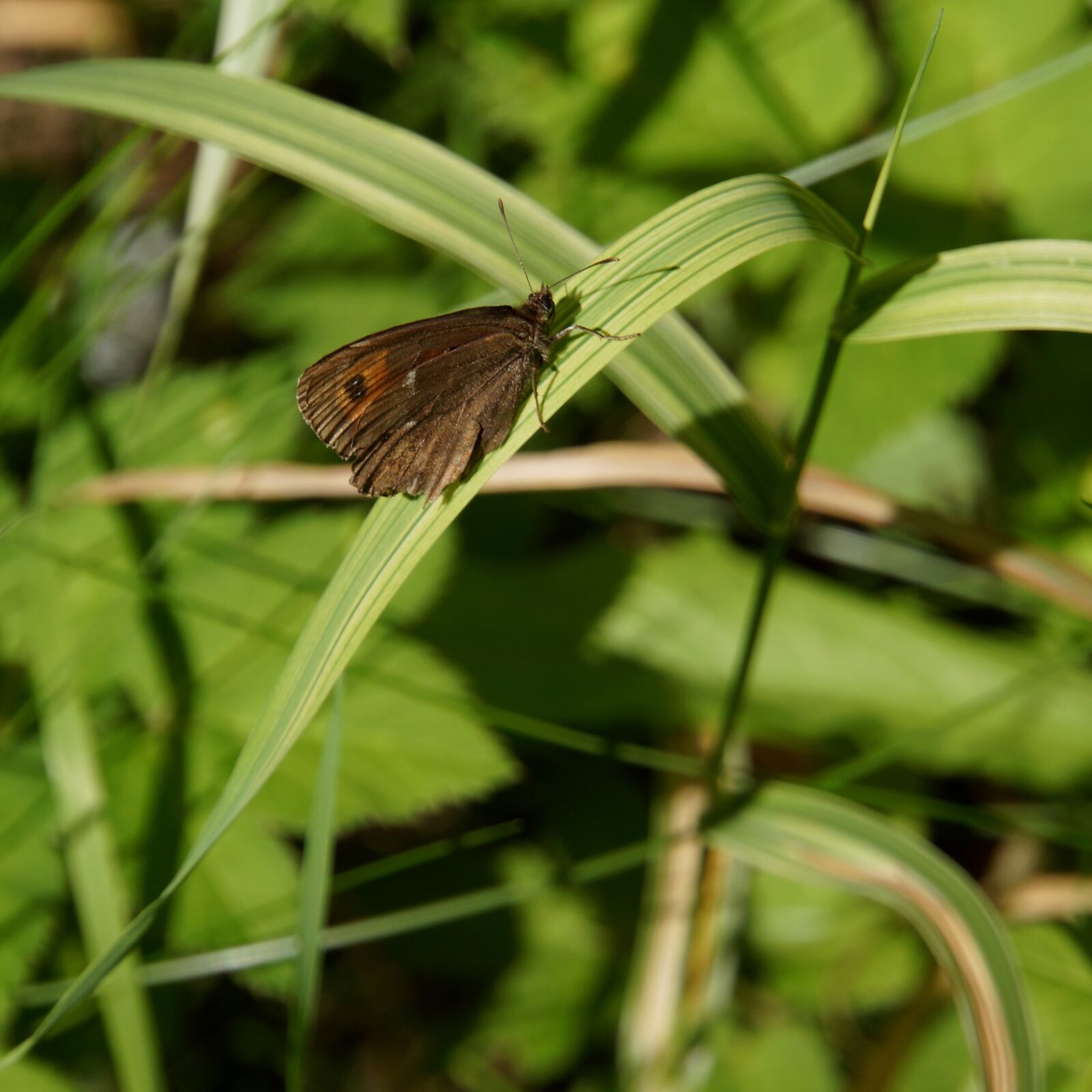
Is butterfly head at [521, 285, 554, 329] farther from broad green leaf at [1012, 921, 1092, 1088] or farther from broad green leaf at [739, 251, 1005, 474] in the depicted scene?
broad green leaf at [1012, 921, 1092, 1088]

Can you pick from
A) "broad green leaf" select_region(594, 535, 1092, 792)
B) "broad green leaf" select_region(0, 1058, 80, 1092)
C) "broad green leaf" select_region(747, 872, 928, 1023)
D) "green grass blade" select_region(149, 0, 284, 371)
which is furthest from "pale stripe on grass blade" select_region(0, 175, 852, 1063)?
"broad green leaf" select_region(747, 872, 928, 1023)

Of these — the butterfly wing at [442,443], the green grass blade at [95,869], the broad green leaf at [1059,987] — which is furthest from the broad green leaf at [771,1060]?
the butterfly wing at [442,443]

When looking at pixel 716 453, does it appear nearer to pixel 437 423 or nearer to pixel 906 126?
pixel 437 423

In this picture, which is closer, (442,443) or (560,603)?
(442,443)

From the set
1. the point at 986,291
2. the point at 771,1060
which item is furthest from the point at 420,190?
the point at 771,1060

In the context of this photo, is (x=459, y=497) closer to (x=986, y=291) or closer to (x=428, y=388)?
(x=428, y=388)

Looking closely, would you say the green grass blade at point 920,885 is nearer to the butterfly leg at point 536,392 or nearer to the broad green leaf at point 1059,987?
the broad green leaf at point 1059,987
